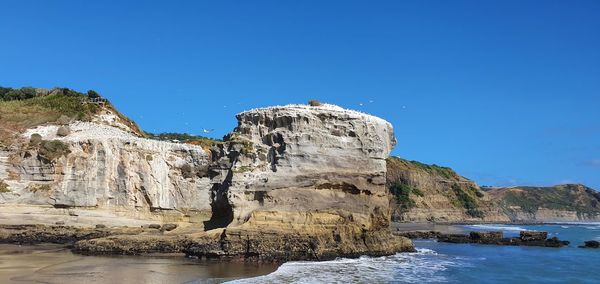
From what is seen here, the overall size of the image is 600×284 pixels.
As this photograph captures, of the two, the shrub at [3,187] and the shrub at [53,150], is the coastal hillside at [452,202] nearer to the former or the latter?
the shrub at [53,150]

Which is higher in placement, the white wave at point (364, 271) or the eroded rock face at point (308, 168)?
the eroded rock face at point (308, 168)

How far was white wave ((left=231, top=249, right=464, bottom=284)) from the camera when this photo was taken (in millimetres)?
16859

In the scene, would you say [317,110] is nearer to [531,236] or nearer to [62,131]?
[62,131]

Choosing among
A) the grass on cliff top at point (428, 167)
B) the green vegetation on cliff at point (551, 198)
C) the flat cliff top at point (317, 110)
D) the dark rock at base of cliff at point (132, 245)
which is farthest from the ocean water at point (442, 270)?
the green vegetation on cliff at point (551, 198)

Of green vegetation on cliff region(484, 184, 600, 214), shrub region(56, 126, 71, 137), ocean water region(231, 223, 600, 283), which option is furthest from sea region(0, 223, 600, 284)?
green vegetation on cliff region(484, 184, 600, 214)

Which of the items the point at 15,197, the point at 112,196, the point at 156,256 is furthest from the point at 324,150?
the point at 15,197

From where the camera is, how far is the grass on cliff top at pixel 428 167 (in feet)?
321

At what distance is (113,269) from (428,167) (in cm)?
9793

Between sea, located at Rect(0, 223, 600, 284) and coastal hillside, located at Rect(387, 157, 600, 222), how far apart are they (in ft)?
203

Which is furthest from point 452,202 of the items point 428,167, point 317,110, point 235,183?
point 235,183

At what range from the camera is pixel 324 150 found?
975 inches

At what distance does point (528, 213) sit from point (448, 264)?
5164 inches

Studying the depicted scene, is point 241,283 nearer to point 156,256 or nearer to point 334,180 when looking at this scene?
point 156,256

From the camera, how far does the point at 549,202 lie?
150875 mm
